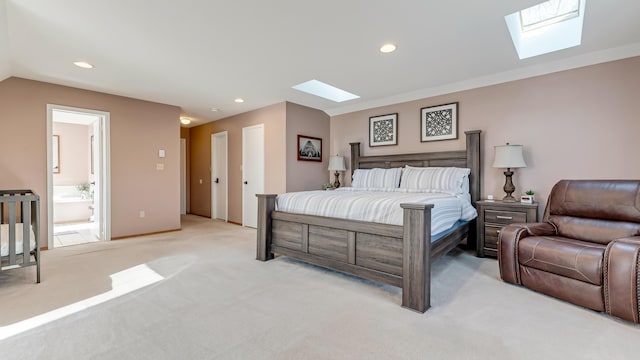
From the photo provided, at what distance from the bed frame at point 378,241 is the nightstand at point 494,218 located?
21cm

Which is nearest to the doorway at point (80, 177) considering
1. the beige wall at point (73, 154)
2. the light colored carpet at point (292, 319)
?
the beige wall at point (73, 154)

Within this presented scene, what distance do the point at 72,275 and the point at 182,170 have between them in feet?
15.9

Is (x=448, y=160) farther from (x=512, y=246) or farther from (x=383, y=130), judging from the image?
(x=512, y=246)

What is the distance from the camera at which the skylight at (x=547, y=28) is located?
289 cm

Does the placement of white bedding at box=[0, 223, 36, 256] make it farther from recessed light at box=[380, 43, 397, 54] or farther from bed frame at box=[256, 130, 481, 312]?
recessed light at box=[380, 43, 397, 54]

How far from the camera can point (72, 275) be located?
2.91 m

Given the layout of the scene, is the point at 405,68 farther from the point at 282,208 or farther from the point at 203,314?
the point at 203,314

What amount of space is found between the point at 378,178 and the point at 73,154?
279 inches

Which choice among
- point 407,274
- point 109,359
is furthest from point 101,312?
point 407,274

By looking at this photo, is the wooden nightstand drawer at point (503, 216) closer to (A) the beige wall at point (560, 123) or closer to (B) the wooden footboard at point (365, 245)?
(B) the wooden footboard at point (365, 245)

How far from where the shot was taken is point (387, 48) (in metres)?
2.96

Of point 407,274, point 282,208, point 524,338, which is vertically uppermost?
point 282,208

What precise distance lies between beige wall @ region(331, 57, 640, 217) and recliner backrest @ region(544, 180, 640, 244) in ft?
1.79

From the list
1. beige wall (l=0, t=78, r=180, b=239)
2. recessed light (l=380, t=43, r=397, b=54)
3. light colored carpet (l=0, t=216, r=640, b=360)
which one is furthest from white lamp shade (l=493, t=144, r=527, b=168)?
beige wall (l=0, t=78, r=180, b=239)
